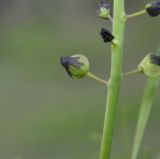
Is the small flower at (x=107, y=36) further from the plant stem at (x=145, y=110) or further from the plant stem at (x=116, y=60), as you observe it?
the plant stem at (x=145, y=110)

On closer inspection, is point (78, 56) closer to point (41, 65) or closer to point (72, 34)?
point (41, 65)

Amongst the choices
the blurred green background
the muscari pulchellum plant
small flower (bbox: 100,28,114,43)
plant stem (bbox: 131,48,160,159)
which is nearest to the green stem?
plant stem (bbox: 131,48,160,159)

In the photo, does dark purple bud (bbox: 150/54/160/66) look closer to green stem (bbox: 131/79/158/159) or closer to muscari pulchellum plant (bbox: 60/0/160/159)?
muscari pulchellum plant (bbox: 60/0/160/159)

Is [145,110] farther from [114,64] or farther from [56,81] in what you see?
[56,81]

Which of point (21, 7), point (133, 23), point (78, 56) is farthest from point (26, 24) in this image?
point (78, 56)

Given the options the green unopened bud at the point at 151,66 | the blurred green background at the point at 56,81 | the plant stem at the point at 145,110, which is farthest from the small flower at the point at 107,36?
the blurred green background at the point at 56,81

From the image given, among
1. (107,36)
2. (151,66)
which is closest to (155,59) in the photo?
(151,66)

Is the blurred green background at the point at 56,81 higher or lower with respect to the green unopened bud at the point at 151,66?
lower
